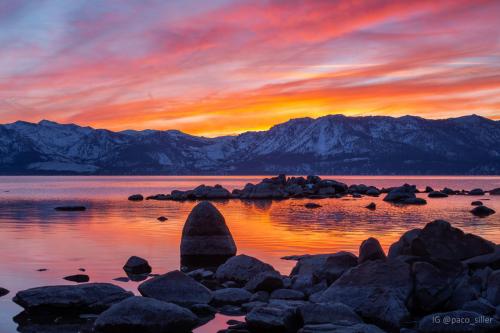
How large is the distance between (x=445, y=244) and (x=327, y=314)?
831 centimetres

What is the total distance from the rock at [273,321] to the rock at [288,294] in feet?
10.7

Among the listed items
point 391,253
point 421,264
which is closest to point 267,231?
point 391,253

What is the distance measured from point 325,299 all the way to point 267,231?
28300 mm

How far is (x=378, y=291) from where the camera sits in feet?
55.6

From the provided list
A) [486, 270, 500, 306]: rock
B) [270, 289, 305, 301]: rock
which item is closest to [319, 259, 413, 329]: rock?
[270, 289, 305, 301]: rock

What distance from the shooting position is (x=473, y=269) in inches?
820

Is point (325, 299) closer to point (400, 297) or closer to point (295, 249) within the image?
point (400, 297)

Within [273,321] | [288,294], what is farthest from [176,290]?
[273,321]

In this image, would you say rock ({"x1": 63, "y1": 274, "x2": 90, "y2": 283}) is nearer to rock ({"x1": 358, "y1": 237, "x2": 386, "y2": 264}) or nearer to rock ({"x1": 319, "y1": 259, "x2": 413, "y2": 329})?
Result: rock ({"x1": 319, "y1": 259, "x2": 413, "y2": 329})

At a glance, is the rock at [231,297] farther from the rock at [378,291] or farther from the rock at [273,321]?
the rock at [273,321]

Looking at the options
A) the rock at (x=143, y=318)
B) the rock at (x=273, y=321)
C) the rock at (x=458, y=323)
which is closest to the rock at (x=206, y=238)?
the rock at (x=143, y=318)

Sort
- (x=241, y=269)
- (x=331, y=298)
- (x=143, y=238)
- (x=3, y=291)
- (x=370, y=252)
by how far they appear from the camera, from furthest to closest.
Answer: (x=143, y=238) < (x=241, y=269) < (x=370, y=252) < (x=3, y=291) < (x=331, y=298)

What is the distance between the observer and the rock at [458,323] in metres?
15.2

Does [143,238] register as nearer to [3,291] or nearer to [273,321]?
[3,291]
